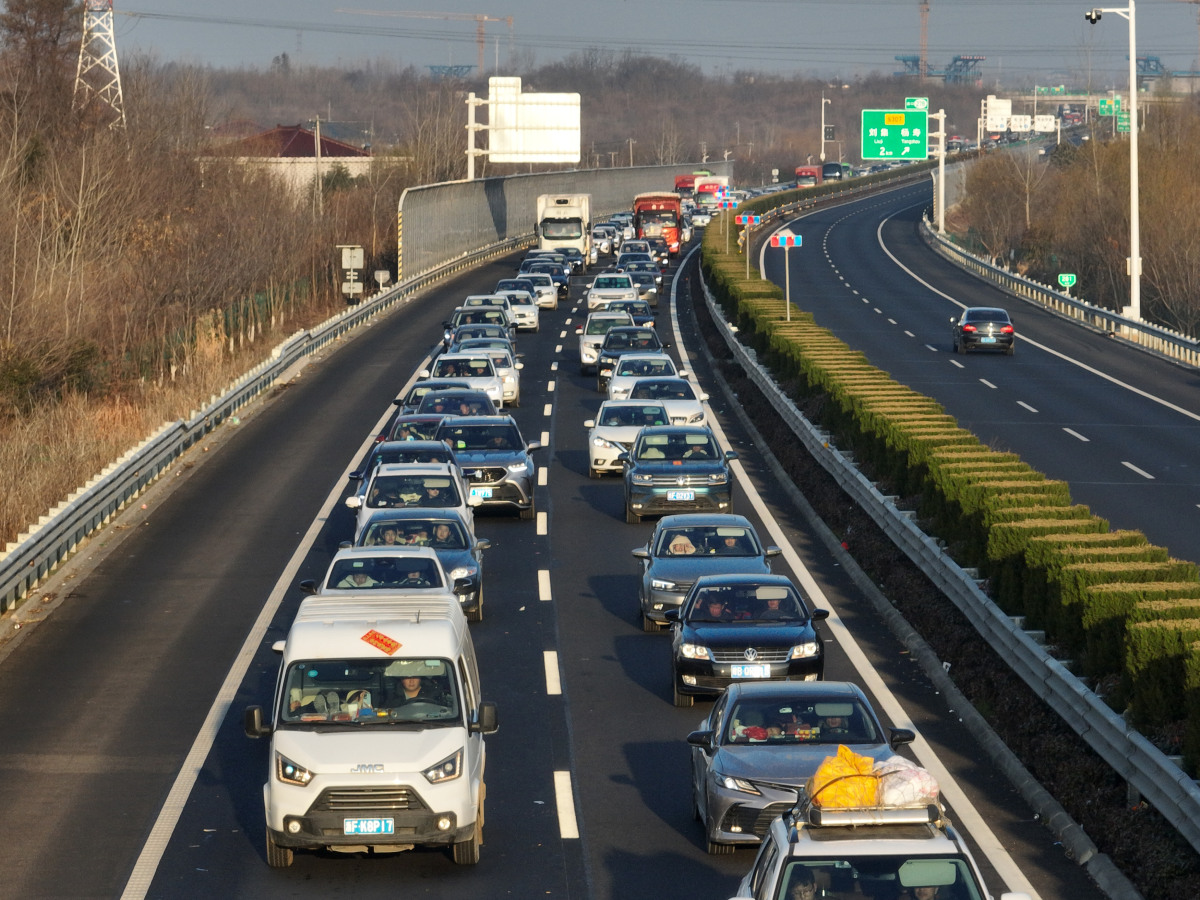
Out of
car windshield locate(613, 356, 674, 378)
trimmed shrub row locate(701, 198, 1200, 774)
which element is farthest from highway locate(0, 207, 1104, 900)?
car windshield locate(613, 356, 674, 378)

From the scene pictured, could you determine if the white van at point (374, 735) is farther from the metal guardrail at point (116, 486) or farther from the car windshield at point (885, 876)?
the metal guardrail at point (116, 486)

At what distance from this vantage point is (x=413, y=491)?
933 inches

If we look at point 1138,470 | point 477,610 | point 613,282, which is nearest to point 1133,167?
point 613,282

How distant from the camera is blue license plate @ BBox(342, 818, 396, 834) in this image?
12.0 meters

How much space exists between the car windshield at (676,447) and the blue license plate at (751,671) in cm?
1054

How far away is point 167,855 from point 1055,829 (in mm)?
6814

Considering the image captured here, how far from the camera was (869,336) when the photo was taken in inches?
2130

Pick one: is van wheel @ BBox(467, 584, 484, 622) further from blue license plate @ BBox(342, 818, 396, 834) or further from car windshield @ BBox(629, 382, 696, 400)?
car windshield @ BBox(629, 382, 696, 400)

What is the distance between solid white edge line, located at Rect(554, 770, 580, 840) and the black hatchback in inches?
1452

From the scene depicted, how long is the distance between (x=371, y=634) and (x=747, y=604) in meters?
5.60

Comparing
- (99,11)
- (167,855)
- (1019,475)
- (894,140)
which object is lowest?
(167,855)

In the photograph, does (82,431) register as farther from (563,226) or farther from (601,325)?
(563,226)

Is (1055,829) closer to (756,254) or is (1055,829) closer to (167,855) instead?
(167,855)

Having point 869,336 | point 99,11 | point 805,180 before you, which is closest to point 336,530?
point 869,336
